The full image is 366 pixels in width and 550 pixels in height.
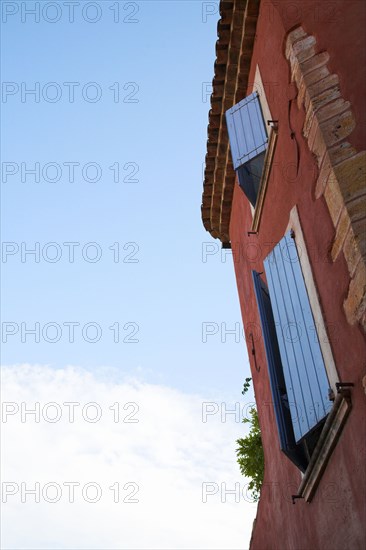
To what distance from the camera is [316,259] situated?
547 centimetres

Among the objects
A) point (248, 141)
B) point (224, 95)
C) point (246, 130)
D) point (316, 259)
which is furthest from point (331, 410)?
point (224, 95)

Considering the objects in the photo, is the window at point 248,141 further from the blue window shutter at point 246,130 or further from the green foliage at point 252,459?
the green foliage at point 252,459

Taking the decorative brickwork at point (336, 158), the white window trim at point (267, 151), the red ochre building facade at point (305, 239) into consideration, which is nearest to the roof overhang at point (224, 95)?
Answer: the red ochre building facade at point (305, 239)

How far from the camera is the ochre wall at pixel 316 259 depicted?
4.73 meters

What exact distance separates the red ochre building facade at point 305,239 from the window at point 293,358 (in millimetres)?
15

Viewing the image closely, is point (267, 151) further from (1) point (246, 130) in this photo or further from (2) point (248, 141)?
(1) point (246, 130)

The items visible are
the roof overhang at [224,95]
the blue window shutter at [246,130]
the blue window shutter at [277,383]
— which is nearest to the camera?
the blue window shutter at [277,383]

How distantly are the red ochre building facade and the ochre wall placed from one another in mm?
15

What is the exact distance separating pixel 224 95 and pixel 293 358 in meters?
4.09

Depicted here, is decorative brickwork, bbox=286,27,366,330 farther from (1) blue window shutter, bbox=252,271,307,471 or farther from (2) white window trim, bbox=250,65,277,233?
(1) blue window shutter, bbox=252,271,307,471

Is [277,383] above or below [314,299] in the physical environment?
below

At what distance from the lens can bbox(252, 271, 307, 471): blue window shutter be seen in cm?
603

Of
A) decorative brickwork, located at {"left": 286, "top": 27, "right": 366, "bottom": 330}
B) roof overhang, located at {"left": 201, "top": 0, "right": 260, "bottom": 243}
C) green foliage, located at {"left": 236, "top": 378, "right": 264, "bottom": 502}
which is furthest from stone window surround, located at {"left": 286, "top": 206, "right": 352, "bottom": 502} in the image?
green foliage, located at {"left": 236, "top": 378, "right": 264, "bottom": 502}

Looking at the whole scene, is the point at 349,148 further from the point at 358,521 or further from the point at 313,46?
the point at 358,521
